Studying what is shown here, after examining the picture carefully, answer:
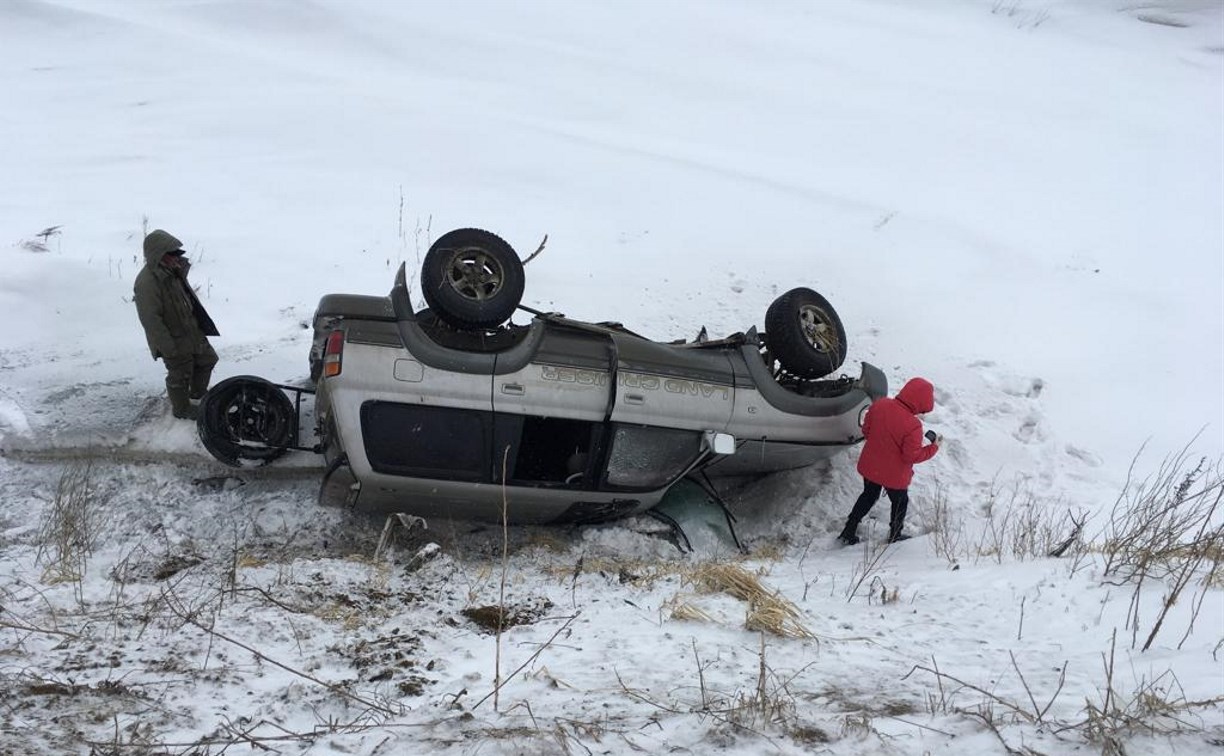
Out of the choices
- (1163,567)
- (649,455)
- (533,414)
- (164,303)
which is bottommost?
(649,455)

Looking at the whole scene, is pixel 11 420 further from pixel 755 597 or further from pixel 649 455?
pixel 755 597

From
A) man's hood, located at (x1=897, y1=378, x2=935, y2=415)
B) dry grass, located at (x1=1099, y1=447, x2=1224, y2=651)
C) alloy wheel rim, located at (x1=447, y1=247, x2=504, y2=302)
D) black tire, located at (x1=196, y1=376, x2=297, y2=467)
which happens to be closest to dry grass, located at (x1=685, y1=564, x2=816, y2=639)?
dry grass, located at (x1=1099, y1=447, x2=1224, y2=651)

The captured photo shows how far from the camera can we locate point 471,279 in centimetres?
542

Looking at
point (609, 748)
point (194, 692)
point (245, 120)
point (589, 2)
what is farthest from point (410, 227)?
point (589, 2)

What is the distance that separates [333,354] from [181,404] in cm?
184

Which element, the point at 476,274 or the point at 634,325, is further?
the point at 634,325

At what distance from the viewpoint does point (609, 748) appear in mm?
2947

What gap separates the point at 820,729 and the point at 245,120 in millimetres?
10906

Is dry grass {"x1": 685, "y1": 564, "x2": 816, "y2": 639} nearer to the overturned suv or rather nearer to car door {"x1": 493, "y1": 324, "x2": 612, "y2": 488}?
the overturned suv

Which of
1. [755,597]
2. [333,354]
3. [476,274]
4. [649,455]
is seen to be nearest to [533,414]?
[649,455]

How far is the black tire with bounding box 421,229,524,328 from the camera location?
5.27 metres

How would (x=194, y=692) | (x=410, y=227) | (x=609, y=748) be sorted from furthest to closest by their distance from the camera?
1. (x=410, y=227)
2. (x=194, y=692)
3. (x=609, y=748)

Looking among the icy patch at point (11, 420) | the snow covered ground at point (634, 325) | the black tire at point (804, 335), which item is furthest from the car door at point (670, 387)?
the icy patch at point (11, 420)

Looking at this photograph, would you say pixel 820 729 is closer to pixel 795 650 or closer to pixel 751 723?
pixel 751 723
